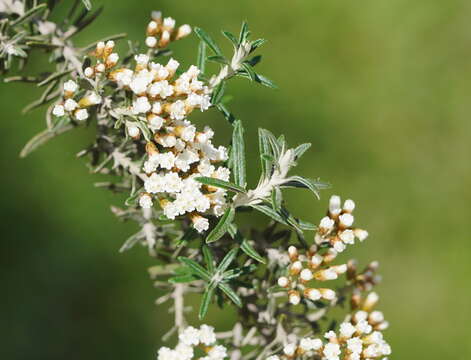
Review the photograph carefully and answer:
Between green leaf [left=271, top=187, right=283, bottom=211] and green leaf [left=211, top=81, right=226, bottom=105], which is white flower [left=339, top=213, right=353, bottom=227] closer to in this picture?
green leaf [left=271, top=187, right=283, bottom=211]

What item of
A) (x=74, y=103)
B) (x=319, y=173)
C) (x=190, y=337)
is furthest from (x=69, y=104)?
(x=319, y=173)

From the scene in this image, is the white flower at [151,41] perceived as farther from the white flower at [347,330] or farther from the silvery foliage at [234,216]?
the white flower at [347,330]

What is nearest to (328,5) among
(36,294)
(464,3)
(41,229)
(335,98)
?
(335,98)

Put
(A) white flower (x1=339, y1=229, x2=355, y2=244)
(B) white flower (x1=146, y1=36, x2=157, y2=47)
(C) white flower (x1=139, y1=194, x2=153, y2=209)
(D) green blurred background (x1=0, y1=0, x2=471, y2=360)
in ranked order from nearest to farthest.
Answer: (C) white flower (x1=139, y1=194, x2=153, y2=209) < (A) white flower (x1=339, y1=229, x2=355, y2=244) < (B) white flower (x1=146, y1=36, x2=157, y2=47) < (D) green blurred background (x1=0, y1=0, x2=471, y2=360)

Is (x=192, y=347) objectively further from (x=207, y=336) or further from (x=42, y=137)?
(x=42, y=137)

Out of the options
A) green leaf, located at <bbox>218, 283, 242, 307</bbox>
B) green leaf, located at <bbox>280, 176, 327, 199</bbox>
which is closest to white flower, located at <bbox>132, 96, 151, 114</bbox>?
green leaf, located at <bbox>280, 176, 327, 199</bbox>
